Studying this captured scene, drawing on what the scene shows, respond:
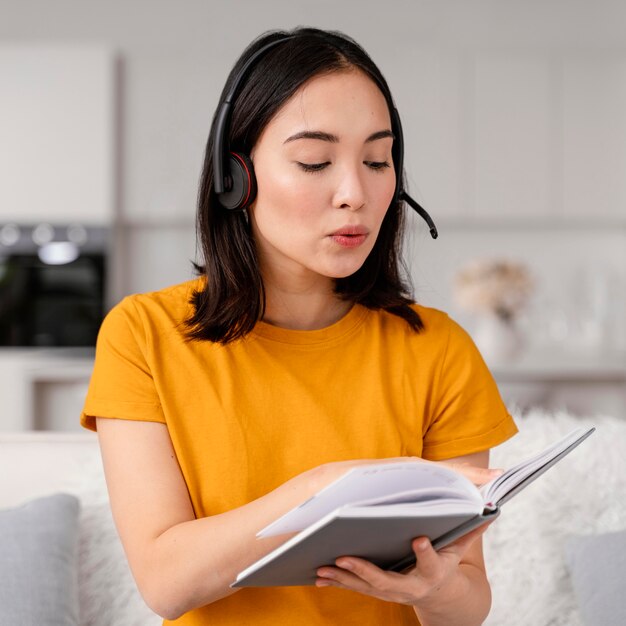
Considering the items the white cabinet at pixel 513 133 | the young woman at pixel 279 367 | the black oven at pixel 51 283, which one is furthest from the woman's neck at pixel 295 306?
the white cabinet at pixel 513 133

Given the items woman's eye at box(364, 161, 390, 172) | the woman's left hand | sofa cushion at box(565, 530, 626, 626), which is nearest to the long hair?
woman's eye at box(364, 161, 390, 172)

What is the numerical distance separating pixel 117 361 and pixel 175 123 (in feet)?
12.7

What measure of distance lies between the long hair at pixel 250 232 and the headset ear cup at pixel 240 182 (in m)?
0.03

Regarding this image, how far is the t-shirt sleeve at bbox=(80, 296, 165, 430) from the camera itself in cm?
114

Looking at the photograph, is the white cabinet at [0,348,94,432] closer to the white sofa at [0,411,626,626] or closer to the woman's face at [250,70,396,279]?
the white sofa at [0,411,626,626]

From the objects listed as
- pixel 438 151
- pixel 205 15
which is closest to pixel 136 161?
pixel 205 15

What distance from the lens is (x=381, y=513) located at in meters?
0.80

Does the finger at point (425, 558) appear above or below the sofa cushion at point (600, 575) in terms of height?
above

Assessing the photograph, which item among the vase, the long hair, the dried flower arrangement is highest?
the long hair

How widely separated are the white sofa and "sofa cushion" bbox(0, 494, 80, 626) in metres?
0.07

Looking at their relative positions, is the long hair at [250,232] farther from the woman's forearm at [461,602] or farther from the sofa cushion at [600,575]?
the sofa cushion at [600,575]

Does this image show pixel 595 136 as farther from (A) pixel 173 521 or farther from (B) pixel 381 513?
(B) pixel 381 513

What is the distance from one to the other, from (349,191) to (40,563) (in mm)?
779

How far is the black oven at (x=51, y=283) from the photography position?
15.1ft
